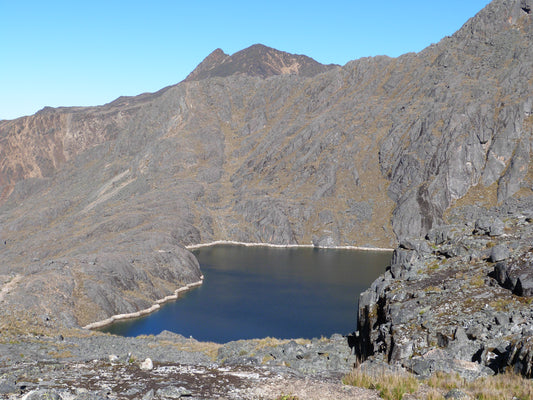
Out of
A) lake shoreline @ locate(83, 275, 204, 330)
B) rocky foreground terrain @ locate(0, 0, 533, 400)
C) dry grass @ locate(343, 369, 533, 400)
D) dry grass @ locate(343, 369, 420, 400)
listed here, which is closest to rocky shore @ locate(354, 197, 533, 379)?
rocky foreground terrain @ locate(0, 0, 533, 400)

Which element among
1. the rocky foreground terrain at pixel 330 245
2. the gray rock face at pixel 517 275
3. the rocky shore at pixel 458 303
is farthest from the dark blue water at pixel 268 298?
the gray rock face at pixel 517 275

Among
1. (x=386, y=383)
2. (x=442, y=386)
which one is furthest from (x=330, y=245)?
(x=386, y=383)

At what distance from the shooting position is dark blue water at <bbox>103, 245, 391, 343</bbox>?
84.4 meters

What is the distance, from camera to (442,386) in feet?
51.5

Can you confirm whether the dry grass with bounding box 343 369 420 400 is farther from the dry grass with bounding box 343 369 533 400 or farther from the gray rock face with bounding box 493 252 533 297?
the gray rock face with bounding box 493 252 533 297

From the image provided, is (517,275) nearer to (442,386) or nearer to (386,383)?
(442,386)

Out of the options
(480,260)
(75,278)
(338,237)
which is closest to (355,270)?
(338,237)

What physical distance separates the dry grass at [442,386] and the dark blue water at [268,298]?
2441 inches

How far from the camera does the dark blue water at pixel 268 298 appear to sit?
84.4 m

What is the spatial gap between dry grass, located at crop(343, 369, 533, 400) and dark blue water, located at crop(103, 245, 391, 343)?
61997mm

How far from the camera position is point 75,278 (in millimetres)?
91062

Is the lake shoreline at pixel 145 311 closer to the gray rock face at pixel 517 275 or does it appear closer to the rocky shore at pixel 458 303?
the rocky shore at pixel 458 303

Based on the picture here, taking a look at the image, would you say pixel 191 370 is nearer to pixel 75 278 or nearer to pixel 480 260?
pixel 480 260

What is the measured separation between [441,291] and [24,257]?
143 metres
